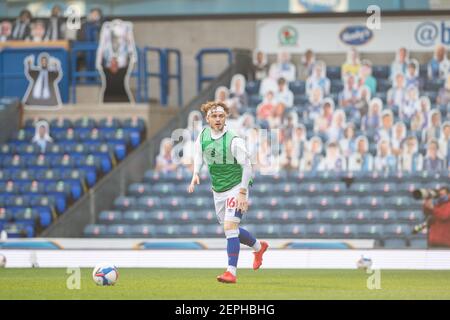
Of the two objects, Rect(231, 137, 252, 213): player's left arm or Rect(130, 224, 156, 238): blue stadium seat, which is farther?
Rect(130, 224, 156, 238): blue stadium seat

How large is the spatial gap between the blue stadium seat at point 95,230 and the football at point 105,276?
465 inches

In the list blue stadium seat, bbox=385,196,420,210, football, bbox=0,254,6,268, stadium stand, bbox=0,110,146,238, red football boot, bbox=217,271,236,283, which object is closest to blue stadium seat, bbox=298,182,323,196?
blue stadium seat, bbox=385,196,420,210

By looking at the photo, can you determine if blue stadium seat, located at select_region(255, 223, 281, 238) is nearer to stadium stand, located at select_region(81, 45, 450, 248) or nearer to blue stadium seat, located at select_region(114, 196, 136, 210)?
stadium stand, located at select_region(81, 45, 450, 248)

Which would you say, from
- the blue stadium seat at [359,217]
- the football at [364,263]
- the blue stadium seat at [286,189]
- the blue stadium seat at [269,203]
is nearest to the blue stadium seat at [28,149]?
the blue stadium seat at [269,203]

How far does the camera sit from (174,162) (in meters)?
29.5

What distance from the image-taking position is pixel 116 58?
30781 mm

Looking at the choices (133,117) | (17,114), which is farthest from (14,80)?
(133,117)

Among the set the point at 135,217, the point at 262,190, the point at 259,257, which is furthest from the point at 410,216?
the point at 259,257

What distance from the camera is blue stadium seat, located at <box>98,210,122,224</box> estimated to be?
28634 mm

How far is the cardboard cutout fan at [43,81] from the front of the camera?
31359 millimetres

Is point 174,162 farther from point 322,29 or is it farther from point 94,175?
point 322,29

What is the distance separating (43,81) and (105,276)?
51.4 ft

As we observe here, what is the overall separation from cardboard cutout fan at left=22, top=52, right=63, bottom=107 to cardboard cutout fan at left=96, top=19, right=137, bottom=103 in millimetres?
1167
